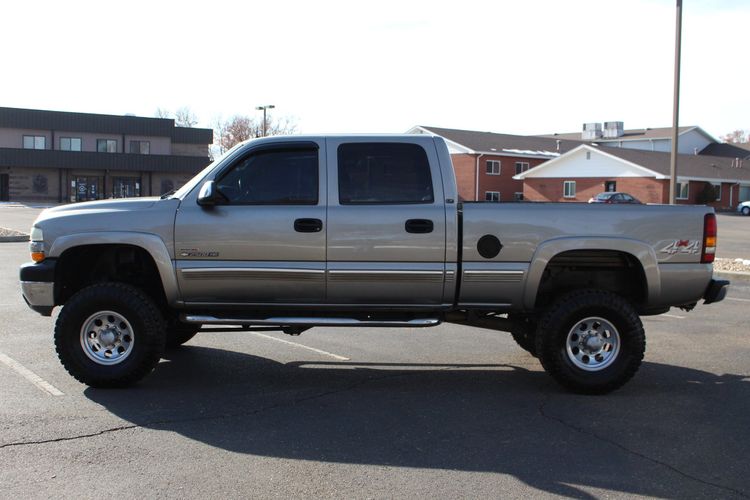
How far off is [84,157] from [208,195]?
2350 inches

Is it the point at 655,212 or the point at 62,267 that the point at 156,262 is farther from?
the point at 655,212

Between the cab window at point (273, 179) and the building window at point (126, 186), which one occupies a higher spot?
the building window at point (126, 186)

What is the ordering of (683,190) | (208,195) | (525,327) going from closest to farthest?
(208,195), (525,327), (683,190)

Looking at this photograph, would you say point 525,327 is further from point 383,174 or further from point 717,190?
point 717,190

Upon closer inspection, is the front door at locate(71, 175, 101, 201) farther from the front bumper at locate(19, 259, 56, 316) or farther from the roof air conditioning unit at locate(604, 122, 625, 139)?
the front bumper at locate(19, 259, 56, 316)

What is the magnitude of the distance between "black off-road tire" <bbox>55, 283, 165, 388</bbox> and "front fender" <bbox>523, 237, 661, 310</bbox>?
326 centimetres

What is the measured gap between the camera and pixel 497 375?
748 centimetres

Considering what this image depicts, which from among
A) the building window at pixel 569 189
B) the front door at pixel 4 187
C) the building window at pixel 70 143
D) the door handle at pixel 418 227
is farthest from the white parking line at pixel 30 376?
the building window at pixel 70 143

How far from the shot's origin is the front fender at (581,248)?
6691 millimetres

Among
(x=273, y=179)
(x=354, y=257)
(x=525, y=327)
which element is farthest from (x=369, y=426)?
(x=273, y=179)

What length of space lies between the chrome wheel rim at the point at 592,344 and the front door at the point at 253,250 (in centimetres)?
224

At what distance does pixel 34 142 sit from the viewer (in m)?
62.3

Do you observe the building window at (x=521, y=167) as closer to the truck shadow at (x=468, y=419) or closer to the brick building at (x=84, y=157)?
the brick building at (x=84, y=157)

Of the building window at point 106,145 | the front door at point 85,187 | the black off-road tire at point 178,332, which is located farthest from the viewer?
the building window at point 106,145
